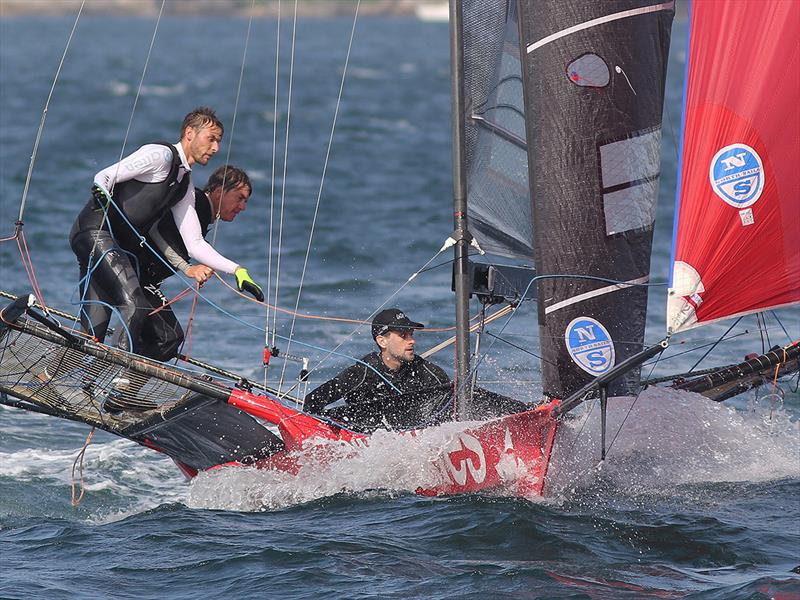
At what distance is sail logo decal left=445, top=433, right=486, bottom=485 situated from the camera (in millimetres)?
5582

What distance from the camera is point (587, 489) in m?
5.79

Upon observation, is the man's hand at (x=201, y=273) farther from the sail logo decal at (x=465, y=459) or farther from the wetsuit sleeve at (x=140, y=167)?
the sail logo decal at (x=465, y=459)

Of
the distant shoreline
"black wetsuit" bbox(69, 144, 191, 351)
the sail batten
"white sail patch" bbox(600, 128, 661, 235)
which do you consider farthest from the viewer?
the distant shoreline

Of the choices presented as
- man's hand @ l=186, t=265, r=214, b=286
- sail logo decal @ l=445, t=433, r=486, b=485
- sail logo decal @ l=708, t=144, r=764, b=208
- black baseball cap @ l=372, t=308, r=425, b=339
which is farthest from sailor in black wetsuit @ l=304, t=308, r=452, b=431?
sail logo decal @ l=708, t=144, r=764, b=208

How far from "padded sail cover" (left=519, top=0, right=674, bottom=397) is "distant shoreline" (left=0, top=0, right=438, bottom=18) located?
95.2 m

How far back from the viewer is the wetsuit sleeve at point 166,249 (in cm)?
603

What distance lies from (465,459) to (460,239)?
0.95 metres

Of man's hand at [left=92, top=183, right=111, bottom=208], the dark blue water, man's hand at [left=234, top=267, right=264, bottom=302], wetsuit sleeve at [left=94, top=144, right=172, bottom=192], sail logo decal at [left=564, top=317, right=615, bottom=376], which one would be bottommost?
the dark blue water

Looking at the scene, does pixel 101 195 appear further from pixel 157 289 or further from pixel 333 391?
pixel 333 391

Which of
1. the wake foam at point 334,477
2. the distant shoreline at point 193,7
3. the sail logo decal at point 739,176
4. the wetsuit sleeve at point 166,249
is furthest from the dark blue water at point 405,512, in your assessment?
the distant shoreline at point 193,7

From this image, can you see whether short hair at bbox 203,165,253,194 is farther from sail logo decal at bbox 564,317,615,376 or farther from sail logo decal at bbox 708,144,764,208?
sail logo decal at bbox 708,144,764,208

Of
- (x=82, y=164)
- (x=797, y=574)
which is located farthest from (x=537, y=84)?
(x=82, y=164)

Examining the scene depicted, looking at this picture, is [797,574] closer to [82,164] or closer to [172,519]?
[172,519]

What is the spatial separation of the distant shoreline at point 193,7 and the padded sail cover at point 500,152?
94224mm
